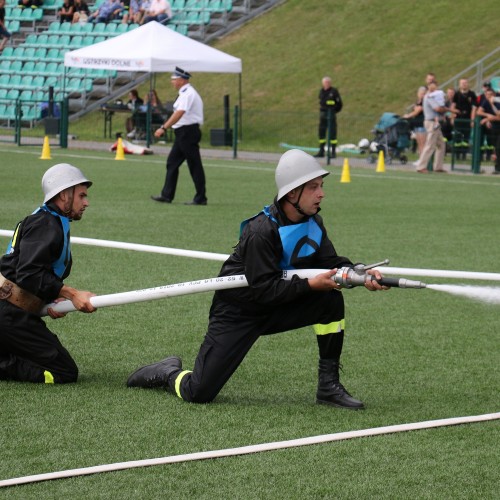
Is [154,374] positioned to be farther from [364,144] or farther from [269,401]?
[364,144]

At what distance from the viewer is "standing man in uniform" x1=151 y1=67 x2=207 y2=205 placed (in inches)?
682

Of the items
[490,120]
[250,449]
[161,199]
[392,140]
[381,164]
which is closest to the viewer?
[250,449]

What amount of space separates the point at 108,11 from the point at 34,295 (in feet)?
106

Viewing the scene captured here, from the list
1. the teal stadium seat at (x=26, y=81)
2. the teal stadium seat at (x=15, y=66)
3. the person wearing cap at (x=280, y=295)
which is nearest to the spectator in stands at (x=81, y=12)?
the teal stadium seat at (x=15, y=66)

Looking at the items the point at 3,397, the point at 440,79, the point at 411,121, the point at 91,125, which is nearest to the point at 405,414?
the point at 3,397

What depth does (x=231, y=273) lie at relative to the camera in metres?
6.62

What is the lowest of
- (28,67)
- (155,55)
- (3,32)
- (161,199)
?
(161,199)

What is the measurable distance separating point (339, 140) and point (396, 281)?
25.7 m

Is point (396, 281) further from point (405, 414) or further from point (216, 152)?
point (216, 152)

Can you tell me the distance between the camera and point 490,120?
25.5 meters

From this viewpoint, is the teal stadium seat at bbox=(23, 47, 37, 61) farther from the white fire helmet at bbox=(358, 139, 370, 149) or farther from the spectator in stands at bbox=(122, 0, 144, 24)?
the white fire helmet at bbox=(358, 139, 370, 149)

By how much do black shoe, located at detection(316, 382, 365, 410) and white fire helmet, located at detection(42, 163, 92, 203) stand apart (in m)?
1.81

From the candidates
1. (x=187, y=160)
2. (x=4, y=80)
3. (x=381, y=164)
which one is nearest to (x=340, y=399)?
(x=187, y=160)

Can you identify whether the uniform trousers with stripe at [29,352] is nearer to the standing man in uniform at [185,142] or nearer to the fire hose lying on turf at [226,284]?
the fire hose lying on turf at [226,284]
